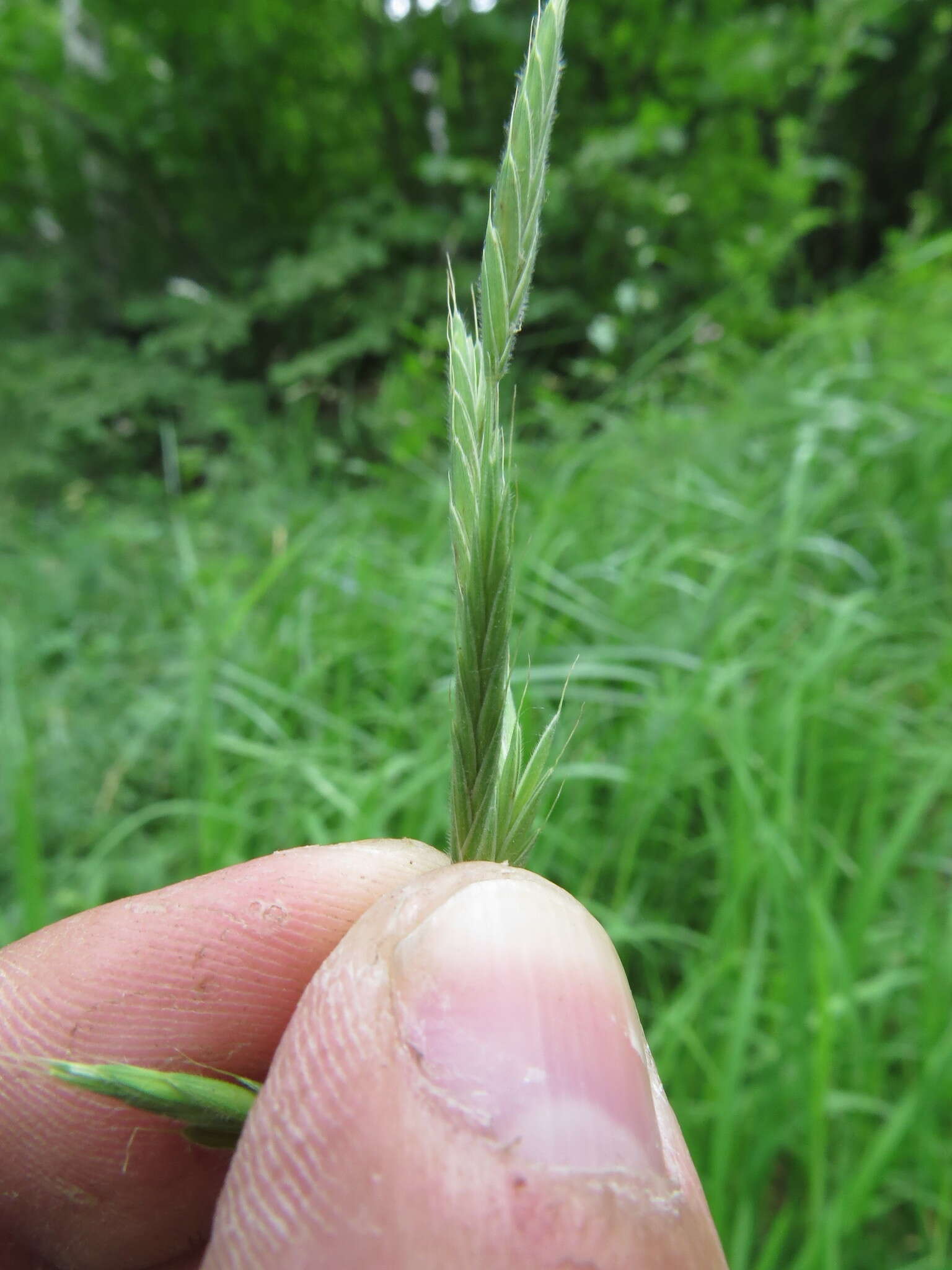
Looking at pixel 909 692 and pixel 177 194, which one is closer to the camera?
pixel 909 692

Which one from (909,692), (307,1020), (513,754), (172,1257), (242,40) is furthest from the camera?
(242,40)

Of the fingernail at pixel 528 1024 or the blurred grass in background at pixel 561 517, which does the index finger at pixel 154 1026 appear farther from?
the blurred grass in background at pixel 561 517

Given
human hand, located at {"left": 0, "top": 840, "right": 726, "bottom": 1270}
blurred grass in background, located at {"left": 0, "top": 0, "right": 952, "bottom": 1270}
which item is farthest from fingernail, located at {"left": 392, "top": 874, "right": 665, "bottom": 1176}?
blurred grass in background, located at {"left": 0, "top": 0, "right": 952, "bottom": 1270}

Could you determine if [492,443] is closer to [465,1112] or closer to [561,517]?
[465,1112]

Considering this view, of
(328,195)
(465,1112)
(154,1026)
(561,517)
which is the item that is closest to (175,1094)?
(465,1112)

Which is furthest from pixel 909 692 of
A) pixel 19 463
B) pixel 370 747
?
pixel 19 463

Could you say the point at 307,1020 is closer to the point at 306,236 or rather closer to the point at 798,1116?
the point at 798,1116
